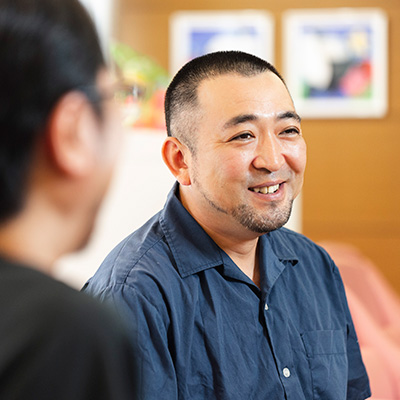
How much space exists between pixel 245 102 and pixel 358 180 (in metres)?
3.49

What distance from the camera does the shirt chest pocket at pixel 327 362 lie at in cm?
130

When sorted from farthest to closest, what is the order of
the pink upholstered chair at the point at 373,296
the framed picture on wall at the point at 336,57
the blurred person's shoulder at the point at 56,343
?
1. the framed picture on wall at the point at 336,57
2. the pink upholstered chair at the point at 373,296
3. the blurred person's shoulder at the point at 56,343

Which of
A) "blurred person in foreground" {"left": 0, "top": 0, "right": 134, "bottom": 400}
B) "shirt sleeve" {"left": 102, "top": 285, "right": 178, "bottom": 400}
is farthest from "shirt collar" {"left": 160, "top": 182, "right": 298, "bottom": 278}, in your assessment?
"blurred person in foreground" {"left": 0, "top": 0, "right": 134, "bottom": 400}

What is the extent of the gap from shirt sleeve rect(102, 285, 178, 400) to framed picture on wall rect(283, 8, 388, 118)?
12.0ft

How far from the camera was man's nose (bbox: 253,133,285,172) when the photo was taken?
1243mm

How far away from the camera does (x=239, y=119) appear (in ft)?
4.15

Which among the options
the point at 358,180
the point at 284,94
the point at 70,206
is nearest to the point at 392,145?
the point at 358,180

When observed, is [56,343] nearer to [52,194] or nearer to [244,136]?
[52,194]

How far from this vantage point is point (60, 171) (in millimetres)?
545

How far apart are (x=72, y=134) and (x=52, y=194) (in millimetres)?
55

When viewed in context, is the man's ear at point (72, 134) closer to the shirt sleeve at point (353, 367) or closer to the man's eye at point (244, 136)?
the man's eye at point (244, 136)

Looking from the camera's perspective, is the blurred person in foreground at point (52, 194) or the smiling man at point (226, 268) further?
the smiling man at point (226, 268)

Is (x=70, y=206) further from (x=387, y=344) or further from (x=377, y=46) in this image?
(x=377, y=46)

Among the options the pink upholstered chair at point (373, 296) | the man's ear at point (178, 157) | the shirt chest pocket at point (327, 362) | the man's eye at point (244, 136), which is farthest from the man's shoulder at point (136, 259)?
the pink upholstered chair at point (373, 296)
